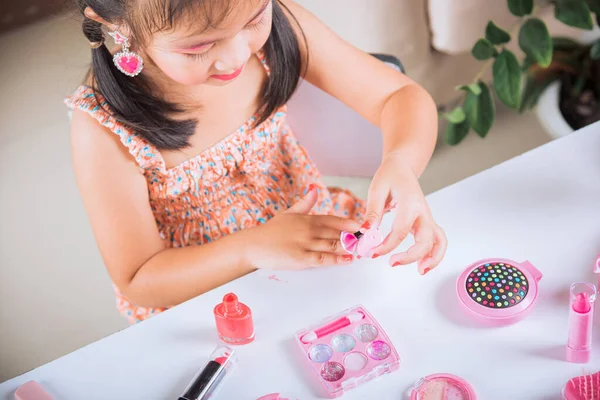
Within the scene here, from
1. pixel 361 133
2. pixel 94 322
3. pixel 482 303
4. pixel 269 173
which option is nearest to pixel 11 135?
pixel 94 322

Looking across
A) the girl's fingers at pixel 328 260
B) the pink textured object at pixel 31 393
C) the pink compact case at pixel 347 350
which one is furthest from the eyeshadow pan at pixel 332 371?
the pink textured object at pixel 31 393

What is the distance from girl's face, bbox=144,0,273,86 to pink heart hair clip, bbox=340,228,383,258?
236 mm

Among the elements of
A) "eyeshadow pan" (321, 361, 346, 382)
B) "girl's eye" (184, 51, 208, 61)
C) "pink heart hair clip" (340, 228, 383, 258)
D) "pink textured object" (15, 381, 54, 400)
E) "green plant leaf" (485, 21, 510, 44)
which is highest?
"green plant leaf" (485, 21, 510, 44)

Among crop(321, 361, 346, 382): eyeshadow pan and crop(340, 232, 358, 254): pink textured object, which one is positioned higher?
crop(340, 232, 358, 254): pink textured object

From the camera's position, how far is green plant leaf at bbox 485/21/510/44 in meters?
1.33

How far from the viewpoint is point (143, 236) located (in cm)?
94

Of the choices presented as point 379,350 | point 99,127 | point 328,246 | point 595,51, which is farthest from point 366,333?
point 595,51

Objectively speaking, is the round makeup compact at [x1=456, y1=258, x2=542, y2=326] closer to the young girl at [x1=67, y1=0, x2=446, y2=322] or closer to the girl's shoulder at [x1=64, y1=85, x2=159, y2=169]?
the young girl at [x1=67, y1=0, x2=446, y2=322]

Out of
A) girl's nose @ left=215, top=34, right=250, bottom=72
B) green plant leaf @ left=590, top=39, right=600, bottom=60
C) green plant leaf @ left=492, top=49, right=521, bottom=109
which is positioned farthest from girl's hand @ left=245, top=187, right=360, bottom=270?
green plant leaf @ left=590, top=39, right=600, bottom=60

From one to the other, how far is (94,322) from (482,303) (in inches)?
36.2

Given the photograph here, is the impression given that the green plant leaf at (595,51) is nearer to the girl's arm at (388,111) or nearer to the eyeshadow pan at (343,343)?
the girl's arm at (388,111)

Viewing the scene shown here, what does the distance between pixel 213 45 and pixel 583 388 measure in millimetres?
518

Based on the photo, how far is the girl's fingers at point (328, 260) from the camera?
799mm

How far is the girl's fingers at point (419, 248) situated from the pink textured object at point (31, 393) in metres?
0.40
